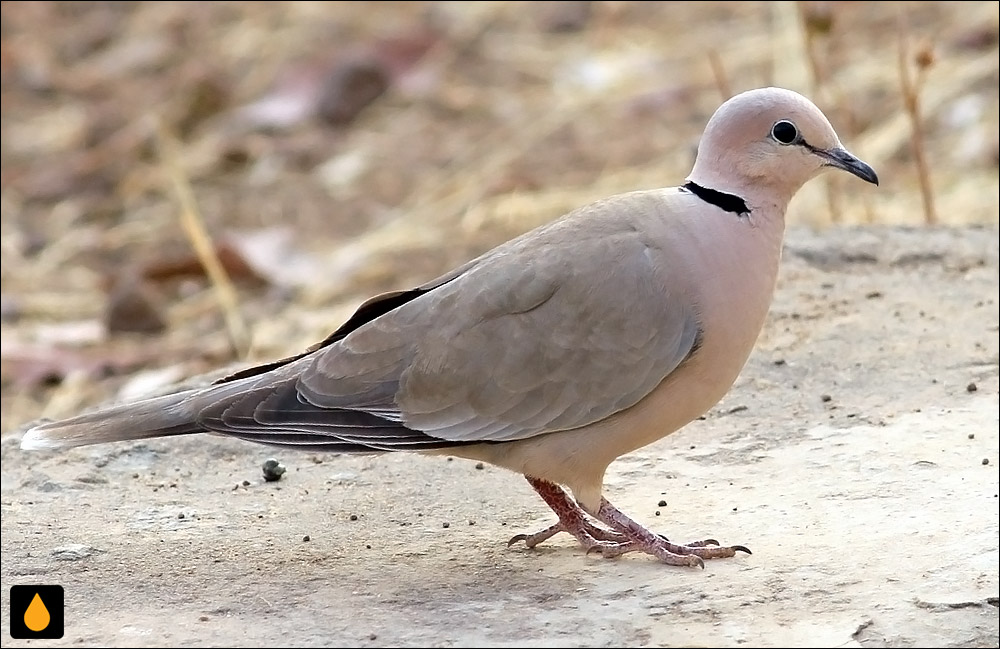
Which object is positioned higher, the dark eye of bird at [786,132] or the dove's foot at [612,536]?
the dark eye of bird at [786,132]

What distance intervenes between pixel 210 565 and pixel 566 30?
6.92m

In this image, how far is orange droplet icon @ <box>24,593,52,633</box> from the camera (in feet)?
9.53

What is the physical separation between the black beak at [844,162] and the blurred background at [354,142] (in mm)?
1732

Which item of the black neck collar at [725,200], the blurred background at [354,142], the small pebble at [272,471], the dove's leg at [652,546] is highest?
the blurred background at [354,142]

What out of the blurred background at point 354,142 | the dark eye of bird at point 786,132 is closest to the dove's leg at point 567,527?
the dark eye of bird at point 786,132

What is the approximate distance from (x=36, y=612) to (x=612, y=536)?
50.2 inches

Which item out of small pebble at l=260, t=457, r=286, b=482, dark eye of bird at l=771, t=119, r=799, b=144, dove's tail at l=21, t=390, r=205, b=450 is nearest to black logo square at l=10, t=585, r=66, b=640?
dove's tail at l=21, t=390, r=205, b=450

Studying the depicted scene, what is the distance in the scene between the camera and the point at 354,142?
8.62 m

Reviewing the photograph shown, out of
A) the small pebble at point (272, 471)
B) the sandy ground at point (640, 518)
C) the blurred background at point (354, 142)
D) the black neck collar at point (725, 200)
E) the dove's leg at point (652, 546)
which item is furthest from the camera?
the blurred background at point (354, 142)

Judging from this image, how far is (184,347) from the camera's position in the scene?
6.49 meters

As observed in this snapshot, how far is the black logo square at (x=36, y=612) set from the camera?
9.45 feet

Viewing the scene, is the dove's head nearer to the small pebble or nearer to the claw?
the claw

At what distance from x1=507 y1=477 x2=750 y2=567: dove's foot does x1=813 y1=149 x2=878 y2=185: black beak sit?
0.89m

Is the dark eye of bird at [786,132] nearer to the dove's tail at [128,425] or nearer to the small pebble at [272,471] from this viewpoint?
the dove's tail at [128,425]
